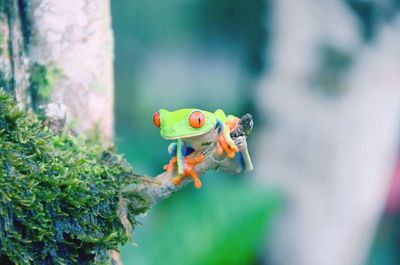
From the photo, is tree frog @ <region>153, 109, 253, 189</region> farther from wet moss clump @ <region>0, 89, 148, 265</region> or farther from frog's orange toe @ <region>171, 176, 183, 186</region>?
wet moss clump @ <region>0, 89, 148, 265</region>

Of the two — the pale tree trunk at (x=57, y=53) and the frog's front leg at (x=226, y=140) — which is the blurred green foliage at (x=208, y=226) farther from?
the frog's front leg at (x=226, y=140)

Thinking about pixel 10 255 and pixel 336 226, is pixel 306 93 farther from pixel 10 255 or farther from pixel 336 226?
pixel 10 255

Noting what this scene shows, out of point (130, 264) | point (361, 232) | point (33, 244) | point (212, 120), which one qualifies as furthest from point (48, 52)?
point (361, 232)

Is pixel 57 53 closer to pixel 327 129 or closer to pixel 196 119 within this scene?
pixel 196 119

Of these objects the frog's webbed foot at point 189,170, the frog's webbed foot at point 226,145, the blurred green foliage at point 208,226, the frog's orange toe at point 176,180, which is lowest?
the blurred green foliage at point 208,226

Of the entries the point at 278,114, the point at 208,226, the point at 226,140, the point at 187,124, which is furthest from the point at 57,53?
the point at 278,114

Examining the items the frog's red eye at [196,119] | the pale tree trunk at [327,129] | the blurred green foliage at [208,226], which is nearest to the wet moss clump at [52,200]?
the frog's red eye at [196,119]

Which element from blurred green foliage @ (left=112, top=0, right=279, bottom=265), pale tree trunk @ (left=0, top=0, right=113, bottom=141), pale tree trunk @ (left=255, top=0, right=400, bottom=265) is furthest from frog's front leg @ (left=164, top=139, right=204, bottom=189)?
pale tree trunk @ (left=255, top=0, right=400, bottom=265)
